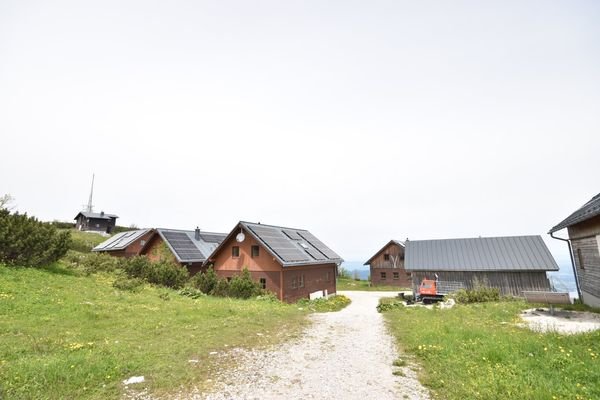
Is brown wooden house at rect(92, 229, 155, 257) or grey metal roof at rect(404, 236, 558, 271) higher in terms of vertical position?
brown wooden house at rect(92, 229, 155, 257)

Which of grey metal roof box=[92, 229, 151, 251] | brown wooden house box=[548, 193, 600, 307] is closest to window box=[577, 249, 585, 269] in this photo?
brown wooden house box=[548, 193, 600, 307]

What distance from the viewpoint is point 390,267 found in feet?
151

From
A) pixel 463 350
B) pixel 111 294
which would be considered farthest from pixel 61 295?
pixel 463 350

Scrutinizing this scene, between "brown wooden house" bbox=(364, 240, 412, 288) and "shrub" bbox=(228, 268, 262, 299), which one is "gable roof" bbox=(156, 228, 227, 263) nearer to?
"shrub" bbox=(228, 268, 262, 299)

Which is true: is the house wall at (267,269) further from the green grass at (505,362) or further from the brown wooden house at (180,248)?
the green grass at (505,362)

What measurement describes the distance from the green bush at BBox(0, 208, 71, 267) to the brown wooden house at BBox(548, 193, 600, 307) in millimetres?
30614

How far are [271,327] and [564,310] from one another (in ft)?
50.3

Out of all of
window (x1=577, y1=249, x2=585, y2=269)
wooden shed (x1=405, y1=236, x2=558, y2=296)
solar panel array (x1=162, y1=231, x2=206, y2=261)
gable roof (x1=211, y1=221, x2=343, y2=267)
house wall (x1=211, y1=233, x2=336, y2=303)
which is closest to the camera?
window (x1=577, y1=249, x2=585, y2=269)

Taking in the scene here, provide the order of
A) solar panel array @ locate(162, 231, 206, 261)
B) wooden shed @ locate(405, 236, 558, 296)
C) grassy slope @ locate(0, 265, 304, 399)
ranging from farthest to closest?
1. solar panel array @ locate(162, 231, 206, 261)
2. wooden shed @ locate(405, 236, 558, 296)
3. grassy slope @ locate(0, 265, 304, 399)

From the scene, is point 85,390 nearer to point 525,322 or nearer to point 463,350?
point 463,350

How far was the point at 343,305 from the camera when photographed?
25.2 meters

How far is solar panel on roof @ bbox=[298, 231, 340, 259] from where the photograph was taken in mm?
33344

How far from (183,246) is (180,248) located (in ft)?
2.38

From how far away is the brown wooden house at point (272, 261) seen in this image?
24.3m
